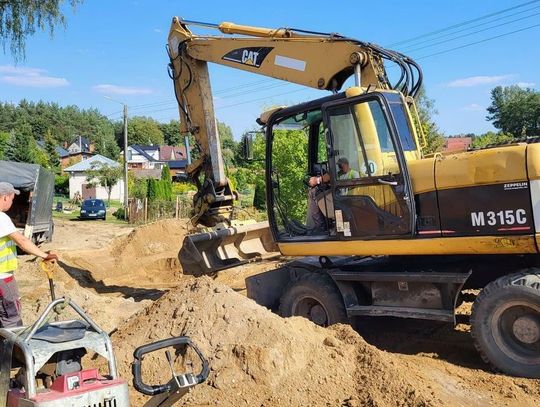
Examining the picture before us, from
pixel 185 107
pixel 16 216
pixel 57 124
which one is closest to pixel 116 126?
pixel 57 124

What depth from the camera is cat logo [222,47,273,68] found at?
881 cm

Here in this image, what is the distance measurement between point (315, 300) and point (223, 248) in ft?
9.87

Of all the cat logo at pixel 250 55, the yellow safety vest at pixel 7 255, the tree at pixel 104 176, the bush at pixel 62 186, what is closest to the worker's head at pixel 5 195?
the yellow safety vest at pixel 7 255

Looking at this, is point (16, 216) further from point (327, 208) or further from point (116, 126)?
point (116, 126)

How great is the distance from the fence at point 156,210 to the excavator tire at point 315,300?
23.8 metres

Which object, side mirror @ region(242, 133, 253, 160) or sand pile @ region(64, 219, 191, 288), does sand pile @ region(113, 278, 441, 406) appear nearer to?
side mirror @ region(242, 133, 253, 160)

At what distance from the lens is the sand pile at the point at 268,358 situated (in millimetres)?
5160

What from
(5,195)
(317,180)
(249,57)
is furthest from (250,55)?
(5,195)

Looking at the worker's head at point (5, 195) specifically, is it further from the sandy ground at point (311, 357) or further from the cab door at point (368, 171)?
the cab door at point (368, 171)

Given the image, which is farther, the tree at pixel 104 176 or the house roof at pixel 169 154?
the house roof at pixel 169 154

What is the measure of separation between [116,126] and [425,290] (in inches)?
4933

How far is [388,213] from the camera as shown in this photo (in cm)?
652

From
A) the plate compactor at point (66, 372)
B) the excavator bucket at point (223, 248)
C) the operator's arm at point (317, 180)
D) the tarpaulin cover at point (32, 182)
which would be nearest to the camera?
the plate compactor at point (66, 372)

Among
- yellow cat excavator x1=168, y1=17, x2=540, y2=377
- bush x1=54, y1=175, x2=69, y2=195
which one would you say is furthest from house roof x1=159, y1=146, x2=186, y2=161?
yellow cat excavator x1=168, y1=17, x2=540, y2=377
